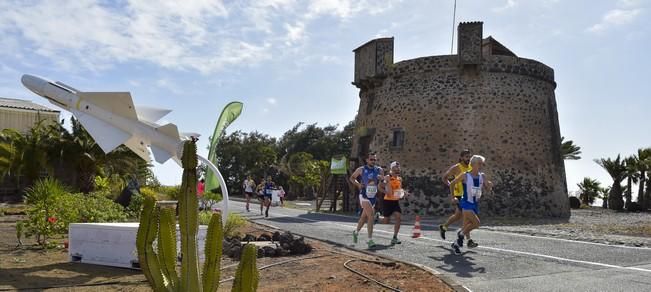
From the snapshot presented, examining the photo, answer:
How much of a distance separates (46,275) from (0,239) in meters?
4.84

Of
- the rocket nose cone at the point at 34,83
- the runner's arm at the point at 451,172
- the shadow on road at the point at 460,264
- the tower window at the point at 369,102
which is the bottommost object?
the shadow on road at the point at 460,264

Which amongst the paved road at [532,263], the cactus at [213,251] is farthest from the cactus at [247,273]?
the paved road at [532,263]

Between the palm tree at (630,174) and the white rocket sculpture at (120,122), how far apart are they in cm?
3475

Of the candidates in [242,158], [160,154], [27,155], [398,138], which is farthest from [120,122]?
[242,158]

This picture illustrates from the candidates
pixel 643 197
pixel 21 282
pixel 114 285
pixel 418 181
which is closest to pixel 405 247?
pixel 114 285

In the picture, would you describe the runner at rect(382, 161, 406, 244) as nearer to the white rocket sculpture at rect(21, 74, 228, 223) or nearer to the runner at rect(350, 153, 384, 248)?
the runner at rect(350, 153, 384, 248)

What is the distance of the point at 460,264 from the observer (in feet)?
26.2

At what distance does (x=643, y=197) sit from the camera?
35594 millimetres

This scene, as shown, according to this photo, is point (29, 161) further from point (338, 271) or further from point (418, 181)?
point (338, 271)

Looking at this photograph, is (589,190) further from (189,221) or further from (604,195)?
(189,221)

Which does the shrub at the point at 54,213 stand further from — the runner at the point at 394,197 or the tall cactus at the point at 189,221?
the tall cactus at the point at 189,221

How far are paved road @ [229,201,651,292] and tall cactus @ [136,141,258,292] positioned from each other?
3295 millimetres

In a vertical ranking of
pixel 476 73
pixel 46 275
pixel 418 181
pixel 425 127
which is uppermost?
pixel 476 73

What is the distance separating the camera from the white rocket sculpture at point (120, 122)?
936 centimetres
